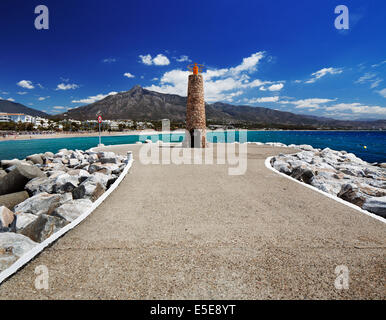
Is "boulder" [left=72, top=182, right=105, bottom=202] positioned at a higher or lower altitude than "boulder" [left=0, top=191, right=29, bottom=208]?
higher

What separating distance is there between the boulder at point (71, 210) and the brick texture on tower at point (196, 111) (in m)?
12.2

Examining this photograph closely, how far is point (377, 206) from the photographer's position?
4.33m

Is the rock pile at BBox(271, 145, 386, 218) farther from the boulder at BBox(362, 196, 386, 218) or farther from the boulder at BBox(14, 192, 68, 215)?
the boulder at BBox(14, 192, 68, 215)

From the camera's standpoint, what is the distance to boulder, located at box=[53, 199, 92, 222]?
3.99 meters

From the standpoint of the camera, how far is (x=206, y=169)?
27.7 feet

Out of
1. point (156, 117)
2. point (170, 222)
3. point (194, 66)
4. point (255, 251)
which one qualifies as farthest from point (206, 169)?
point (156, 117)

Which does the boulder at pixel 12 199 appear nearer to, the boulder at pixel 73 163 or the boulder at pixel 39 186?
the boulder at pixel 39 186

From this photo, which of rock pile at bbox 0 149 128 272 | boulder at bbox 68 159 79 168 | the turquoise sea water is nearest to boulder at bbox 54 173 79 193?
rock pile at bbox 0 149 128 272

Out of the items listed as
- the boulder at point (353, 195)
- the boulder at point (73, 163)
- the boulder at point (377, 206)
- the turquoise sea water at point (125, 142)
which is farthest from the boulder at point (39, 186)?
the turquoise sea water at point (125, 142)

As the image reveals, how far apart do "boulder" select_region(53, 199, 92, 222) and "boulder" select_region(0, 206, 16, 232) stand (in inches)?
38.6
